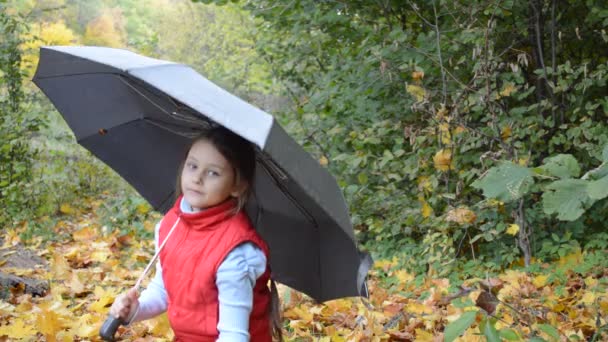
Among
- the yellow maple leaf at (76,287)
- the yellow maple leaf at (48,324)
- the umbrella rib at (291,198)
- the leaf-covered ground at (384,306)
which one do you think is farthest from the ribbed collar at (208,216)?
the yellow maple leaf at (76,287)

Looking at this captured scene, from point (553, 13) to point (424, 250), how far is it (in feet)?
7.02

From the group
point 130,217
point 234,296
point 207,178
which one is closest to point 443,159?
point 207,178

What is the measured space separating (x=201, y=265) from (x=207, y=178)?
28 cm

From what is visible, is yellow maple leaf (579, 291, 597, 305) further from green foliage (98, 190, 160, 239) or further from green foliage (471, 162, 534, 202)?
green foliage (98, 190, 160, 239)

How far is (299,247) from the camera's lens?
91.5 inches

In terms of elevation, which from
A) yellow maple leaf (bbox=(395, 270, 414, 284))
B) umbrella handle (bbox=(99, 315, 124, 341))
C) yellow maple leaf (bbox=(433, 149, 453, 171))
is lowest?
yellow maple leaf (bbox=(395, 270, 414, 284))

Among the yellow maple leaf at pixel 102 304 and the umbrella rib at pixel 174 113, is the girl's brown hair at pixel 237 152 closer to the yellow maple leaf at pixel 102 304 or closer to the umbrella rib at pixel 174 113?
the umbrella rib at pixel 174 113

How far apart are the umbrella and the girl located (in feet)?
0.39

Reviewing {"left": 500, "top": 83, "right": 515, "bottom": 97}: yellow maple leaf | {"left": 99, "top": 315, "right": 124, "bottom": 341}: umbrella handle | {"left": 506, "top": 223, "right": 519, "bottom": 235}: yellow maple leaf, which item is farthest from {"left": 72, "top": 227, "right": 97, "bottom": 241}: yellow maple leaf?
{"left": 99, "top": 315, "right": 124, "bottom": 341}: umbrella handle

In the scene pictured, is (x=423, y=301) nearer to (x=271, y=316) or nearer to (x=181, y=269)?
(x=271, y=316)

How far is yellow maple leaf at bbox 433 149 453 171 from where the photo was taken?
504 centimetres

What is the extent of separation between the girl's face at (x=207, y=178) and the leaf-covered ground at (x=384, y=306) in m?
0.80

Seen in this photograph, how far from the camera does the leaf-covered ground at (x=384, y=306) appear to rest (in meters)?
2.85

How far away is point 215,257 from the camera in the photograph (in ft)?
6.27
